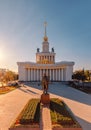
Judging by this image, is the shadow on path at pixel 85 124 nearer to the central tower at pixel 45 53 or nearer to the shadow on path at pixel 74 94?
the shadow on path at pixel 74 94

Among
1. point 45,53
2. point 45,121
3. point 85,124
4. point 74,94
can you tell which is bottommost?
point 85,124

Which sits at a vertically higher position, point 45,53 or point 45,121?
point 45,53

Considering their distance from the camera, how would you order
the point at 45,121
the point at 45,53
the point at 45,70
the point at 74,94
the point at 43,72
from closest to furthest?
the point at 45,121 → the point at 74,94 → the point at 43,72 → the point at 45,70 → the point at 45,53

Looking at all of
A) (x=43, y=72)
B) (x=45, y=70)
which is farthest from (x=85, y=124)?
(x=45, y=70)

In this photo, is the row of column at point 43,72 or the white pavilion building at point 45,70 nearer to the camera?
the white pavilion building at point 45,70

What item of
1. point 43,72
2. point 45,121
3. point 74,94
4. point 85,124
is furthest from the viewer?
point 43,72

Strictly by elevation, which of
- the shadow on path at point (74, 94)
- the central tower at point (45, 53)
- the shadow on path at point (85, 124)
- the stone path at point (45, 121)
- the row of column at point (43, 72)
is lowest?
the shadow on path at point (85, 124)

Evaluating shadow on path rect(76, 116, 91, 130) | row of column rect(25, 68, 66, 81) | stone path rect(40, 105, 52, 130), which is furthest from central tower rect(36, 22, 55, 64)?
shadow on path rect(76, 116, 91, 130)

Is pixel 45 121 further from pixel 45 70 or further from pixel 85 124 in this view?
pixel 45 70

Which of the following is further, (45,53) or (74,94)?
(45,53)

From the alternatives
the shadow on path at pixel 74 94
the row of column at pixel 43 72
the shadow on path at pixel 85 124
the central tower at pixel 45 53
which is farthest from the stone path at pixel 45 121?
the central tower at pixel 45 53

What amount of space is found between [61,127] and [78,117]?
3312mm

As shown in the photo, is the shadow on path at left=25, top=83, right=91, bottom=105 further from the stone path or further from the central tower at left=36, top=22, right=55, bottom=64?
the central tower at left=36, top=22, right=55, bottom=64

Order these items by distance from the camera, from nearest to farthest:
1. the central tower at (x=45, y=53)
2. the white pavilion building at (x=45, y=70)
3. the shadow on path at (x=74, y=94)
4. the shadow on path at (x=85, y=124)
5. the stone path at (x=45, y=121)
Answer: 1. the stone path at (x=45, y=121)
2. the shadow on path at (x=85, y=124)
3. the shadow on path at (x=74, y=94)
4. the white pavilion building at (x=45, y=70)
5. the central tower at (x=45, y=53)
